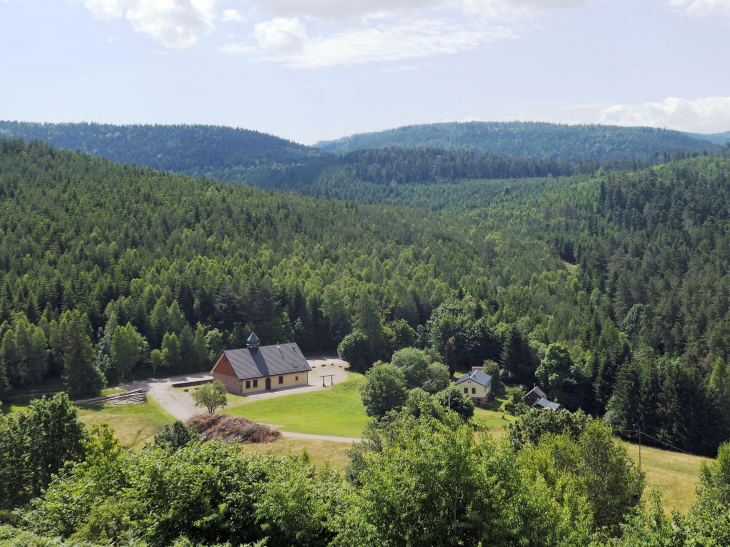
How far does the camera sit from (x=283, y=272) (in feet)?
379

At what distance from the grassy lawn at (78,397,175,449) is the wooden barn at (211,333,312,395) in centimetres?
1136

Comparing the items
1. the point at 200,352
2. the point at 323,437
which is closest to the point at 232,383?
the point at 200,352

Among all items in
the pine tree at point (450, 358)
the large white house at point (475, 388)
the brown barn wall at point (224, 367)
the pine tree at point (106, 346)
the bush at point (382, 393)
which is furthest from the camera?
the pine tree at point (450, 358)

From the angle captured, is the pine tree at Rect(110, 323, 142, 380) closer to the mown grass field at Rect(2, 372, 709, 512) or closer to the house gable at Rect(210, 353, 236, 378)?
the house gable at Rect(210, 353, 236, 378)

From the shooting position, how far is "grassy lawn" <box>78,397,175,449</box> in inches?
2147

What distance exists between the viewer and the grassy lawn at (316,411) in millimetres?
57812

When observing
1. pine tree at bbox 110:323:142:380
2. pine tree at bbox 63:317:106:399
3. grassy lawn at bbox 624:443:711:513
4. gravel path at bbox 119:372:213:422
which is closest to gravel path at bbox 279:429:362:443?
gravel path at bbox 119:372:213:422

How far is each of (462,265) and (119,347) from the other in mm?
91895

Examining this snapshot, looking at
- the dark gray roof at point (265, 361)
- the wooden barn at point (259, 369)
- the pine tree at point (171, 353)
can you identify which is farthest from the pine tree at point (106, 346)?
the dark gray roof at point (265, 361)

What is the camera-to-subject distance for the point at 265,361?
7844 centimetres

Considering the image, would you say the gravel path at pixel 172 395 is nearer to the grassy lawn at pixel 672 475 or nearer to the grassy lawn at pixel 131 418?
the grassy lawn at pixel 131 418

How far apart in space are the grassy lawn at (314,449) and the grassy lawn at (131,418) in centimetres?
1164

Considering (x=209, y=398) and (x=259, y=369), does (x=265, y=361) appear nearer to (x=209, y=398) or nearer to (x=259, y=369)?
(x=259, y=369)

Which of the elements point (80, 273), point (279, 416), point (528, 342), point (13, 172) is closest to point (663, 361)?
point (528, 342)
